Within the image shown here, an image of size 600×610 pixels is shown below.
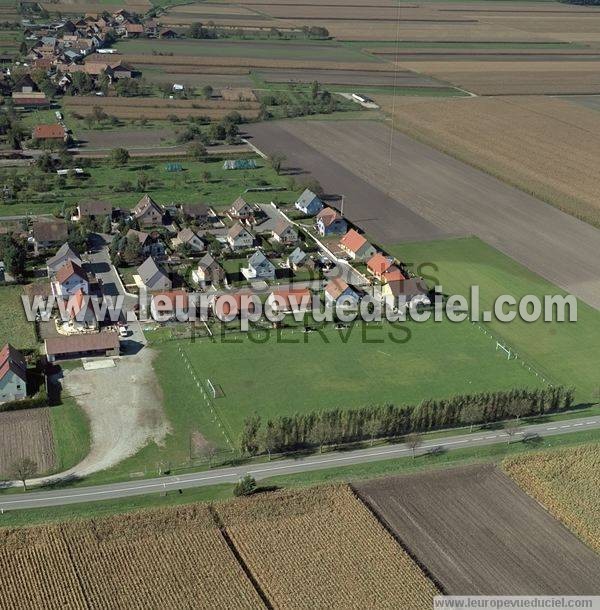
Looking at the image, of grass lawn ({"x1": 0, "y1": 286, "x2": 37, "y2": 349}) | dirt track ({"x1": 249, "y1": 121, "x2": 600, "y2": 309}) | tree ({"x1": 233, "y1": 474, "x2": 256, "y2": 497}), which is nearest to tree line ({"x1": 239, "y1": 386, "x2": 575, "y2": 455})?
tree ({"x1": 233, "y1": 474, "x2": 256, "y2": 497})

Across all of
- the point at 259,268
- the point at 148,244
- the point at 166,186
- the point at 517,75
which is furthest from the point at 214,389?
the point at 517,75

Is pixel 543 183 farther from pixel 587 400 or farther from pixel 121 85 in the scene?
pixel 121 85

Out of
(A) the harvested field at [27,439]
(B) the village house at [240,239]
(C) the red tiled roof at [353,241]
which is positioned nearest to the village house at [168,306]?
(B) the village house at [240,239]

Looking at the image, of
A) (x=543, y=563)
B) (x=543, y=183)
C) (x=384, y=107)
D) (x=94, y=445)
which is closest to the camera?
(x=543, y=563)

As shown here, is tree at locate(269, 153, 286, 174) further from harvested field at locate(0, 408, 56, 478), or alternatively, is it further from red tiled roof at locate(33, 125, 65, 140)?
harvested field at locate(0, 408, 56, 478)

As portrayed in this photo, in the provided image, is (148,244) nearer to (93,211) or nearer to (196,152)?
(93,211)

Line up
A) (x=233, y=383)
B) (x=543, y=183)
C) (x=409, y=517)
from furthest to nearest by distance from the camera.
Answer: (x=543, y=183) < (x=233, y=383) < (x=409, y=517)

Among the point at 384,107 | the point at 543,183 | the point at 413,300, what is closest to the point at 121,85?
the point at 384,107

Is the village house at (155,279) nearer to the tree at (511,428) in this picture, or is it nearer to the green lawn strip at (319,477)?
the green lawn strip at (319,477)
